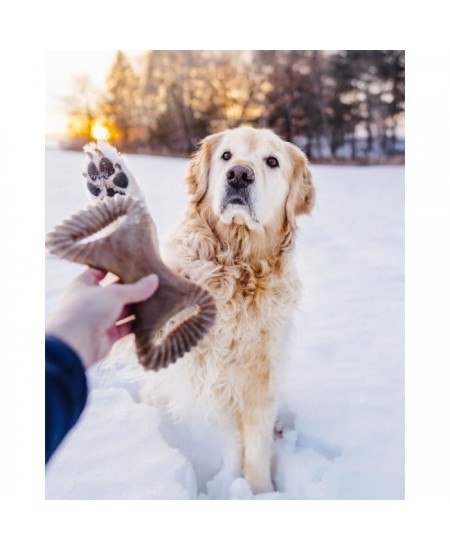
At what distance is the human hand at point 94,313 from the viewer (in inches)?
45.6

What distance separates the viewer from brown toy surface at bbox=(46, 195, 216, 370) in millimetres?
1241

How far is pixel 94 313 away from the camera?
1196 millimetres

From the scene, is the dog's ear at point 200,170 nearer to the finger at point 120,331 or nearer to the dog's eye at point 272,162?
the dog's eye at point 272,162

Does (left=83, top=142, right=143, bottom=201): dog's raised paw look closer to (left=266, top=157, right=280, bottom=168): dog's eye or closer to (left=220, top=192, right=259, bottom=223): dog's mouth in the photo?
(left=220, top=192, right=259, bottom=223): dog's mouth

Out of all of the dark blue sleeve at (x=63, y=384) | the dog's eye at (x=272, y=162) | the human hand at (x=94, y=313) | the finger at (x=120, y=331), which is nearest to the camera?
the dark blue sleeve at (x=63, y=384)

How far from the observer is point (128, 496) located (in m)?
1.62

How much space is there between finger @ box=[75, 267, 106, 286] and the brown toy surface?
2 cm

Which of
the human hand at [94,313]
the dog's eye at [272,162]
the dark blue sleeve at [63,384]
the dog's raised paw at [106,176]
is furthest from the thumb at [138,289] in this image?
the dog's eye at [272,162]

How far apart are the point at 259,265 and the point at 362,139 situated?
2.07 ft

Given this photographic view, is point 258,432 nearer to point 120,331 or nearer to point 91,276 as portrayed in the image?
point 120,331

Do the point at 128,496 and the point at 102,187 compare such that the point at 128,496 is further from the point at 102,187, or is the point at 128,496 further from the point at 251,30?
the point at 251,30

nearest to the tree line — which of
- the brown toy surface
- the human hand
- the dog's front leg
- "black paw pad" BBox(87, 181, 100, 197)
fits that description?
"black paw pad" BBox(87, 181, 100, 197)

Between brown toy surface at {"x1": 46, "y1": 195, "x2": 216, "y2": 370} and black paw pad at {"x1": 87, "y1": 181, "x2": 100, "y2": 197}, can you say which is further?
black paw pad at {"x1": 87, "y1": 181, "x2": 100, "y2": 197}

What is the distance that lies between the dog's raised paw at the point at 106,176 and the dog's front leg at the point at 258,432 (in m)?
0.71
